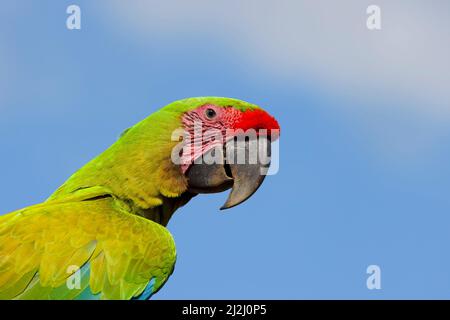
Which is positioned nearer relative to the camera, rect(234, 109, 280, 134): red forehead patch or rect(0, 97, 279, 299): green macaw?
rect(0, 97, 279, 299): green macaw

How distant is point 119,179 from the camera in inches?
190

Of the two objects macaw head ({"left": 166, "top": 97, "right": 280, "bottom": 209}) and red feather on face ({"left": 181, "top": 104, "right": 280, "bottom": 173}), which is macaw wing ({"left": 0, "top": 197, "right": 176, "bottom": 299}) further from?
red feather on face ({"left": 181, "top": 104, "right": 280, "bottom": 173})

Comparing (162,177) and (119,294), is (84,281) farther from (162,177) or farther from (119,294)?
(162,177)

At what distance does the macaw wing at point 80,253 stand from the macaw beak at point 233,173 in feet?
2.15

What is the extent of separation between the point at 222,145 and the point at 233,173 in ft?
0.80

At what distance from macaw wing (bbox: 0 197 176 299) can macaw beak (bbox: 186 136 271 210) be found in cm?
66

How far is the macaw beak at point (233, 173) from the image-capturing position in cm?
509

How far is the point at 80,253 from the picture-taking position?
4262mm

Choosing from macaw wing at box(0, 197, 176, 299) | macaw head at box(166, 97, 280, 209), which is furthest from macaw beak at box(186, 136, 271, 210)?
macaw wing at box(0, 197, 176, 299)

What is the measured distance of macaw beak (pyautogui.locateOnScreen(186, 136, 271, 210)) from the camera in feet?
16.7

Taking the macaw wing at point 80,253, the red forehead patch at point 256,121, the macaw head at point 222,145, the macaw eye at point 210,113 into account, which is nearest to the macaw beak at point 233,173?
the macaw head at point 222,145

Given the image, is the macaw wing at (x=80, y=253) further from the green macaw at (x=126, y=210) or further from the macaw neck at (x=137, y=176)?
the macaw neck at (x=137, y=176)
